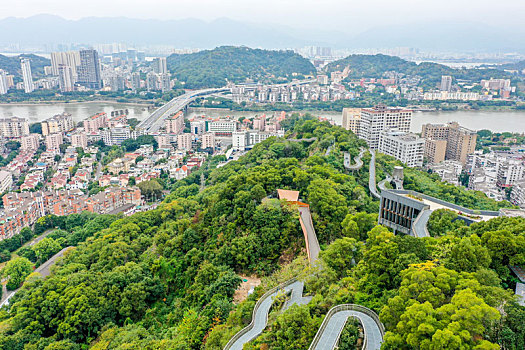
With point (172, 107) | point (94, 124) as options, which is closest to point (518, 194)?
point (94, 124)

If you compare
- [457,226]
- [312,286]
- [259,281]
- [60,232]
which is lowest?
[60,232]

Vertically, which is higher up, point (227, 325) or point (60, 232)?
point (227, 325)

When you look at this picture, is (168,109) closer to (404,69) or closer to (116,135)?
(116,135)

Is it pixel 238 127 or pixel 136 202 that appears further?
pixel 238 127

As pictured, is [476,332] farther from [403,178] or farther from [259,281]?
[403,178]

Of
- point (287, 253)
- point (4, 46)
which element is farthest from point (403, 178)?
point (4, 46)

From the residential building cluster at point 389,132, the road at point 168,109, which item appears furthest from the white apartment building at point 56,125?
the residential building cluster at point 389,132

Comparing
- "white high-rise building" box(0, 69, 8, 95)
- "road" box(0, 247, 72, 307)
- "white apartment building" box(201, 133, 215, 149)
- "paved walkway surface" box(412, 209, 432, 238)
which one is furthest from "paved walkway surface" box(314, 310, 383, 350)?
"white high-rise building" box(0, 69, 8, 95)

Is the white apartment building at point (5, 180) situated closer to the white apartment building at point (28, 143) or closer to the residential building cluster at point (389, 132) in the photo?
the white apartment building at point (28, 143)
